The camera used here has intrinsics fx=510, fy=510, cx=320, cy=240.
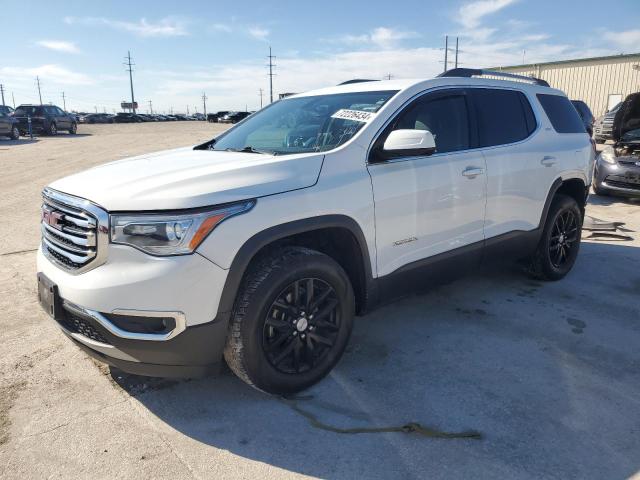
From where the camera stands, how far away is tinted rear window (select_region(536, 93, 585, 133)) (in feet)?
15.6

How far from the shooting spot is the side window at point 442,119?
11.6 feet

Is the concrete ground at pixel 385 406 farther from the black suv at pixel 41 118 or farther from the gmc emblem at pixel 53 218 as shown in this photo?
the black suv at pixel 41 118

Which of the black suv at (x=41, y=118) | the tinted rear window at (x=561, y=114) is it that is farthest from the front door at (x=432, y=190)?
the black suv at (x=41, y=118)

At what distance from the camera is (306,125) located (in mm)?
3645

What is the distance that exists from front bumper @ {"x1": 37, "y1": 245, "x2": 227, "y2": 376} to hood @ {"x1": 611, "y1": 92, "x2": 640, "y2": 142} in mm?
9331

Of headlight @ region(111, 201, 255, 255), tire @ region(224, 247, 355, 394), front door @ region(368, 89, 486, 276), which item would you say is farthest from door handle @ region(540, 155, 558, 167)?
headlight @ region(111, 201, 255, 255)

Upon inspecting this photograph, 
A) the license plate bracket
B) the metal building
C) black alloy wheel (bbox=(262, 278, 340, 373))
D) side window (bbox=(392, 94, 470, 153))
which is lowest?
black alloy wheel (bbox=(262, 278, 340, 373))

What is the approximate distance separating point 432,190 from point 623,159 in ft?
22.9

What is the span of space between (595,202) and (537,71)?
94.0ft

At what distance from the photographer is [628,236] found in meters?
6.71

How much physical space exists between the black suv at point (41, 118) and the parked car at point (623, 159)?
87.9ft

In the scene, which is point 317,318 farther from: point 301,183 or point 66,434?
point 66,434

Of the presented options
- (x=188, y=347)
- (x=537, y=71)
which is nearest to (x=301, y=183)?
(x=188, y=347)

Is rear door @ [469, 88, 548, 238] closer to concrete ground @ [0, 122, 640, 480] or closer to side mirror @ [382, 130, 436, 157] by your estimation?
concrete ground @ [0, 122, 640, 480]
